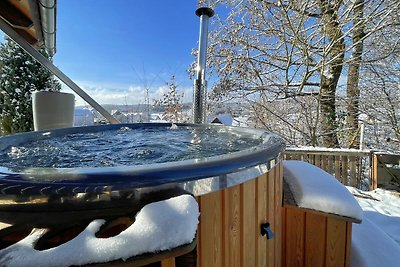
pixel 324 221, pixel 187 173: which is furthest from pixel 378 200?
pixel 187 173

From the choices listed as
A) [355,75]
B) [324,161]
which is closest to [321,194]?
[324,161]

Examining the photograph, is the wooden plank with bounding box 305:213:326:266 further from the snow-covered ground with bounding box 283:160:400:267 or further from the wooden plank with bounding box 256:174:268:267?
the wooden plank with bounding box 256:174:268:267

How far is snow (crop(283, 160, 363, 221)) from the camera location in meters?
1.59

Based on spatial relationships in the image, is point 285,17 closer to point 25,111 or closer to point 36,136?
point 36,136

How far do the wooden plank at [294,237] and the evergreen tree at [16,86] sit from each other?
7260 millimetres

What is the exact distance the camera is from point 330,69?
6.14 metres

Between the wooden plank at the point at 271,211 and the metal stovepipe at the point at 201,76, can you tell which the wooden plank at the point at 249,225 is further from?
the metal stovepipe at the point at 201,76

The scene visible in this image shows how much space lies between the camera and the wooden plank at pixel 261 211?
1.21m

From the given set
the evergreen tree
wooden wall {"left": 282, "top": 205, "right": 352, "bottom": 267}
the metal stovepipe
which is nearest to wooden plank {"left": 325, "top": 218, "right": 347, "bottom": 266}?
wooden wall {"left": 282, "top": 205, "right": 352, "bottom": 267}

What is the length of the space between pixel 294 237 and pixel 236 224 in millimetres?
963

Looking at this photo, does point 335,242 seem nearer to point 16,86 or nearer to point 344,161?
point 344,161

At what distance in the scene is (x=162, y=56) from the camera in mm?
9195

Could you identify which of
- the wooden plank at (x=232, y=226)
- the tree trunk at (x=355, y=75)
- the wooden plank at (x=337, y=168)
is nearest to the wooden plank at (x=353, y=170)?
the wooden plank at (x=337, y=168)

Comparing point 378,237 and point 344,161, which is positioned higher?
point 344,161
